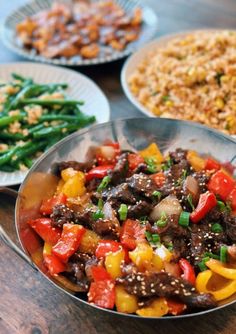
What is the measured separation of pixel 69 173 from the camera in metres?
1.88

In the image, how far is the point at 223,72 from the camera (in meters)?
2.45

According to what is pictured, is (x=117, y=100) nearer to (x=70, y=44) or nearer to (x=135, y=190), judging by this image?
(x=70, y=44)

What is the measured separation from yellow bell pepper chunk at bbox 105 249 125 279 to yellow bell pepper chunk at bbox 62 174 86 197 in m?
0.41

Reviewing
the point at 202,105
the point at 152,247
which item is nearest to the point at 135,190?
the point at 152,247

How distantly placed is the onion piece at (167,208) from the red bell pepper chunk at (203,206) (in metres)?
0.06

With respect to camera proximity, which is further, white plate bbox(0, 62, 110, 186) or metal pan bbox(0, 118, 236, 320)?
white plate bbox(0, 62, 110, 186)

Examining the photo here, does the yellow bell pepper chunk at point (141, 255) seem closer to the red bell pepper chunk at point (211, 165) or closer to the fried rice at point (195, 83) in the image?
the red bell pepper chunk at point (211, 165)

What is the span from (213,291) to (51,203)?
74 centimetres

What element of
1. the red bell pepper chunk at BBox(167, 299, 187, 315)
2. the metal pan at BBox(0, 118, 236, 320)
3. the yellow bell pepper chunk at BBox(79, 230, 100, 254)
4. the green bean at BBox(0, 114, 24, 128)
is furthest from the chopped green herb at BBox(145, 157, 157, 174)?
the green bean at BBox(0, 114, 24, 128)

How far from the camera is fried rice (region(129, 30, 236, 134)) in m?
2.38

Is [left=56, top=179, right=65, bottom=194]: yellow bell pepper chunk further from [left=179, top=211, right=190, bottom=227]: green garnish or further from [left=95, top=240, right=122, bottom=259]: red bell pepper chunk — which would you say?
[left=179, top=211, right=190, bottom=227]: green garnish

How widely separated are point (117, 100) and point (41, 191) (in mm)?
1110

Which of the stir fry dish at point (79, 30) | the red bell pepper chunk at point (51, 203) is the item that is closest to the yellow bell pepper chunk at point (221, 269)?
the red bell pepper chunk at point (51, 203)

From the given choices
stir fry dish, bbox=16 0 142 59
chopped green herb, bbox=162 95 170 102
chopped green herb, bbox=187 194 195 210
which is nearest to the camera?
chopped green herb, bbox=187 194 195 210
